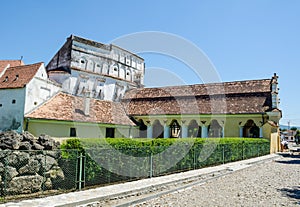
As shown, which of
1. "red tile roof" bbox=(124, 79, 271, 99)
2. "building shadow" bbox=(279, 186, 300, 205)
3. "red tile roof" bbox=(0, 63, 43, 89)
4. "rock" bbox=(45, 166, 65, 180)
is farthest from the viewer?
"red tile roof" bbox=(124, 79, 271, 99)

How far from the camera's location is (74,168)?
10070 mm

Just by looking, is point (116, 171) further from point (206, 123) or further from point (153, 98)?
point (153, 98)

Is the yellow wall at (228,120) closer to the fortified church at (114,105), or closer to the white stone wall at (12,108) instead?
the fortified church at (114,105)

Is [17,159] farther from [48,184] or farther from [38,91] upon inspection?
[38,91]

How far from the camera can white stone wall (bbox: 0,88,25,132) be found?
23.4 m

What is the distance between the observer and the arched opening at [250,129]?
102 ft

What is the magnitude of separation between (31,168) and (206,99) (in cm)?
2630

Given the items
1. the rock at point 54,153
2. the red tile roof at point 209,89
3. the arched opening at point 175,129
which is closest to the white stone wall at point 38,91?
the arched opening at point 175,129

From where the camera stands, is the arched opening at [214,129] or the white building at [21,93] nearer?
the white building at [21,93]

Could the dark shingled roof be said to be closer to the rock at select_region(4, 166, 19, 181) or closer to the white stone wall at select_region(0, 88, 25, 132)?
the white stone wall at select_region(0, 88, 25, 132)

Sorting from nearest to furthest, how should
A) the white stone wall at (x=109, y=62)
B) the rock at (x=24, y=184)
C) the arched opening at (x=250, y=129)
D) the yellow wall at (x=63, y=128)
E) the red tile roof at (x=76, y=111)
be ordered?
the rock at (x=24, y=184) → the yellow wall at (x=63, y=128) → the red tile roof at (x=76, y=111) → the arched opening at (x=250, y=129) → the white stone wall at (x=109, y=62)

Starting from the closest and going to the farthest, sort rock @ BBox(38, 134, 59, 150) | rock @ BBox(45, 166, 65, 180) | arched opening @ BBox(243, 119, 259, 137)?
rock @ BBox(45, 166, 65, 180)
rock @ BBox(38, 134, 59, 150)
arched opening @ BBox(243, 119, 259, 137)

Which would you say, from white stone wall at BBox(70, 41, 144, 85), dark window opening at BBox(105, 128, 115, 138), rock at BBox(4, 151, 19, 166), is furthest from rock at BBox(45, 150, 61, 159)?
white stone wall at BBox(70, 41, 144, 85)

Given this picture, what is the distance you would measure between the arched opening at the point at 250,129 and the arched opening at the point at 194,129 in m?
4.83
